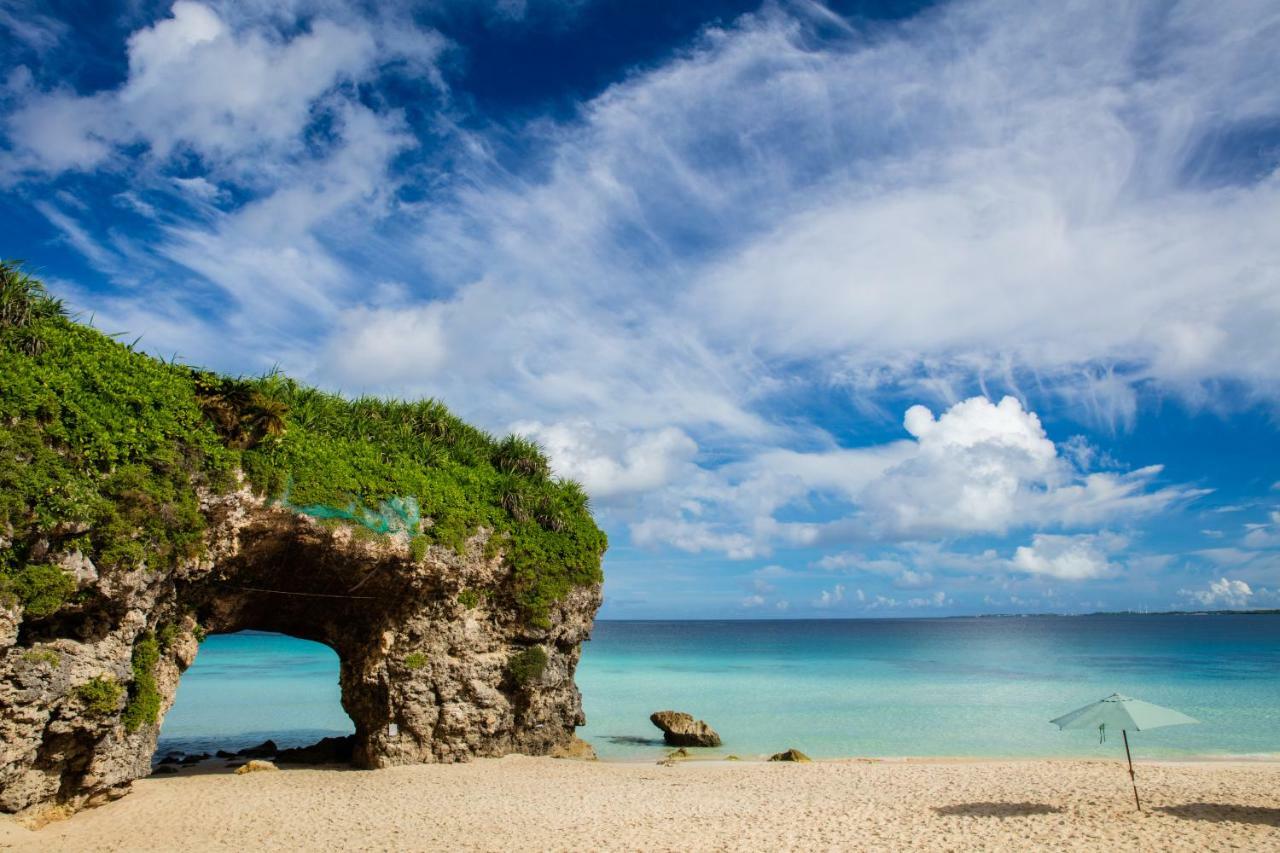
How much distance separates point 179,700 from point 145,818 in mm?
25028

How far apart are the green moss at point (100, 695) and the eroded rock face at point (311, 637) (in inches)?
0.9

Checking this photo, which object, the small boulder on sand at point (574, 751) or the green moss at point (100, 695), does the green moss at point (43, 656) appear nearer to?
the green moss at point (100, 695)

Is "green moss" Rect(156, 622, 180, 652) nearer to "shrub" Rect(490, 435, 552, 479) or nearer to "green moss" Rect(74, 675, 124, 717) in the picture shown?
"green moss" Rect(74, 675, 124, 717)

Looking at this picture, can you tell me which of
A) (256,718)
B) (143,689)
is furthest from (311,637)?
(256,718)

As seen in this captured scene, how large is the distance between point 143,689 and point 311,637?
21.7 feet

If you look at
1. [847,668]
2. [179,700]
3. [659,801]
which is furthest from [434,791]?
[847,668]

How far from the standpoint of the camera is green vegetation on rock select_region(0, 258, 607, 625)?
37.1ft

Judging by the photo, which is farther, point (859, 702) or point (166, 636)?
point (859, 702)

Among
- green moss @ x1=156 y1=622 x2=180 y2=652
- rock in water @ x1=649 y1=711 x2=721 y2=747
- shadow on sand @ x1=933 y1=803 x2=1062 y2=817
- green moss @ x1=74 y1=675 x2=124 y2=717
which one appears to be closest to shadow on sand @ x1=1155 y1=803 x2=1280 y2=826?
shadow on sand @ x1=933 y1=803 x2=1062 y2=817

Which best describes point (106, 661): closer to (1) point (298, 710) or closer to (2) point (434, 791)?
(2) point (434, 791)

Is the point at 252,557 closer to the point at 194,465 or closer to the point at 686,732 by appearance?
the point at 194,465

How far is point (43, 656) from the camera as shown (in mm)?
11297

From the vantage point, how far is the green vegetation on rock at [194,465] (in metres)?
11.3

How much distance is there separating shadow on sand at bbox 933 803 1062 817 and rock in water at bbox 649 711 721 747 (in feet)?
37.0
